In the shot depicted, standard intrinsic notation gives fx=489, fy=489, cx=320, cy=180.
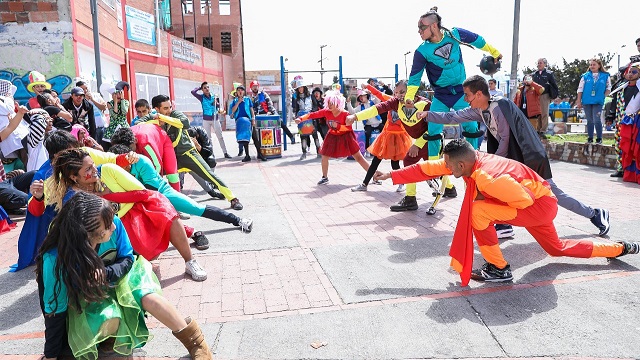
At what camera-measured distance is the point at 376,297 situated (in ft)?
11.7

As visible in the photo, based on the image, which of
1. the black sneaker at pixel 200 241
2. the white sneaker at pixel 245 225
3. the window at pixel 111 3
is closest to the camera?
the black sneaker at pixel 200 241

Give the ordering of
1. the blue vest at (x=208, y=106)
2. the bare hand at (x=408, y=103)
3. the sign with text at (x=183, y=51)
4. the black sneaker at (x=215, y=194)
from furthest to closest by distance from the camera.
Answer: the sign with text at (x=183, y=51) → the blue vest at (x=208, y=106) → the black sneaker at (x=215, y=194) → the bare hand at (x=408, y=103)

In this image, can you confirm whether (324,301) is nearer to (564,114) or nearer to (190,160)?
(190,160)

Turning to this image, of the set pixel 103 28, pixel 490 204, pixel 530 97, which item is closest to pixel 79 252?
pixel 490 204

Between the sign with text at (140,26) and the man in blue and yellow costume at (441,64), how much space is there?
16093mm

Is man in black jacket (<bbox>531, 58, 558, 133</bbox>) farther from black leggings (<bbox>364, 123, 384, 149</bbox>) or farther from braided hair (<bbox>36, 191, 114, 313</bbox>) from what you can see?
braided hair (<bbox>36, 191, 114, 313</bbox>)

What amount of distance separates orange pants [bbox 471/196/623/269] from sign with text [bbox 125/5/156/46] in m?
18.6

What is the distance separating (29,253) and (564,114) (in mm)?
25249

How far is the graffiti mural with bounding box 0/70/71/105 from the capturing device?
10250 millimetres

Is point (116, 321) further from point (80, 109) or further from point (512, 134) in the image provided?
point (80, 109)

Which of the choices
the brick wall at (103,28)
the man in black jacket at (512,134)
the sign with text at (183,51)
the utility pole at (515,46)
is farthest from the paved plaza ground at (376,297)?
the sign with text at (183,51)

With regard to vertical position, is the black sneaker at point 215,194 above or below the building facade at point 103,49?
below

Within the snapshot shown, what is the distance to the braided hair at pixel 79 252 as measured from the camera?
2.55m

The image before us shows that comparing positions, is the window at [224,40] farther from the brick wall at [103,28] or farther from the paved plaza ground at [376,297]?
the paved plaza ground at [376,297]
